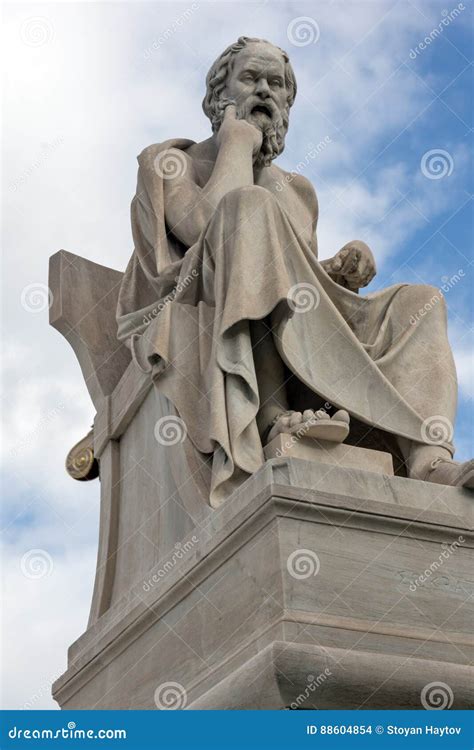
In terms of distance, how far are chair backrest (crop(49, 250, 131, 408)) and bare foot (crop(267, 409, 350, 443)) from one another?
202 centimetres

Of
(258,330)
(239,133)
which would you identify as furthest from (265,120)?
(258,330)

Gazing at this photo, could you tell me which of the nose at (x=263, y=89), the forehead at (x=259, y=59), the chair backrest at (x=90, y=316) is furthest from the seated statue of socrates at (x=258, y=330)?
the chair backrest at (x=90, y=316)

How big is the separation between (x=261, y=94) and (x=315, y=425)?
2.42 m

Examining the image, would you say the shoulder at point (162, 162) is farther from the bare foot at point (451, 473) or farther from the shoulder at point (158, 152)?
the bare foot at point (451, 473)

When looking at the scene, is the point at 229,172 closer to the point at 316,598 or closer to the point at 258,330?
the point at 258,330

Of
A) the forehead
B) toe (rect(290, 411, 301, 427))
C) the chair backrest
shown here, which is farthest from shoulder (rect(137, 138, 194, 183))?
toe (rect(290, 411, 301, 427))

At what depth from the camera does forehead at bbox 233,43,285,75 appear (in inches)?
272

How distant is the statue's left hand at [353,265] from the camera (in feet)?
21.5

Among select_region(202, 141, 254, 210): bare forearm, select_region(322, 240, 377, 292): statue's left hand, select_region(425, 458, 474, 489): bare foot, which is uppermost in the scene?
select_region(202, 141, 254, 210): bare forearm

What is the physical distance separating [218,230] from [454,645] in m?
2.15

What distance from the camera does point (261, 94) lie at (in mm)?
6891

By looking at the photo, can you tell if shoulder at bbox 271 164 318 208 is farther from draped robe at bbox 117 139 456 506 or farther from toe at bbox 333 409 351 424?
toe at bbox 333 409 351 424

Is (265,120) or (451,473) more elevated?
(265,120)

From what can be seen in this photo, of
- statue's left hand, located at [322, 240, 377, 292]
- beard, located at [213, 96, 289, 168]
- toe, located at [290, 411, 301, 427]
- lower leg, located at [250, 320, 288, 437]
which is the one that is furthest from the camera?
beard, located at [213, 96, 289, 168]
